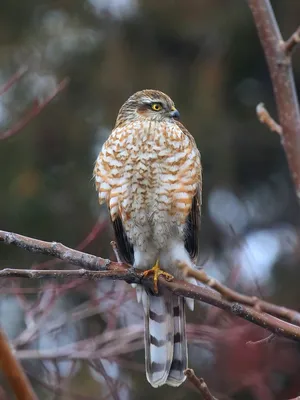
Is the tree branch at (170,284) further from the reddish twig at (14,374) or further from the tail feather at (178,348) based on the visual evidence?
the tail feather at (178,348)

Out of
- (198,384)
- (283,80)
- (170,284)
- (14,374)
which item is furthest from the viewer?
(170,284)

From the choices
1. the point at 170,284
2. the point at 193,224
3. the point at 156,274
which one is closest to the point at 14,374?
the point at 170,284

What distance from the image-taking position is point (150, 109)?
402 centimetres

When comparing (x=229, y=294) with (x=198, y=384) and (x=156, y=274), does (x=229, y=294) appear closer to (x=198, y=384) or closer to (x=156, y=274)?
(x=198, y=384)

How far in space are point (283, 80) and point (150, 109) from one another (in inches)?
82.4

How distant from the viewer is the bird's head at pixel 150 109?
396cm

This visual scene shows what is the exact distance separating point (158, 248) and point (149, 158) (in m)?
0.42

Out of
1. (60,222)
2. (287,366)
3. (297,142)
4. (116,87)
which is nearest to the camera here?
(297,142)

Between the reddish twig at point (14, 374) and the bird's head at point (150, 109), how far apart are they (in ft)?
9.41

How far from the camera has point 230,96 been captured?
10.6 m

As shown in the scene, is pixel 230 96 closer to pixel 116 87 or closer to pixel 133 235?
pixel 116 87

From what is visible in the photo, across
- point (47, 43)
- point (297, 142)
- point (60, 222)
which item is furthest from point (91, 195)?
point (297, 142)

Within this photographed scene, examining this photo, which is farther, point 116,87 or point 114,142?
point 116,87

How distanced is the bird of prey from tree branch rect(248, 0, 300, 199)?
153 centimetres
